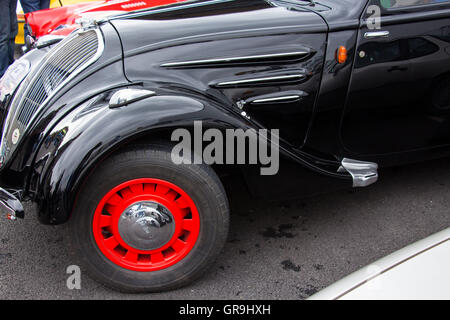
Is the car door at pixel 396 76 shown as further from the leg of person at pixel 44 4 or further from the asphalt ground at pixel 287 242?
the leg of person at pixel 44 4

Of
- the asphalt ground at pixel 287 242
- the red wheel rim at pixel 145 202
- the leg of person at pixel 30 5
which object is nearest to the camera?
the red wheel rim at pixel 145 202

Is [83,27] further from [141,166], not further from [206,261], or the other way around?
[206,261]

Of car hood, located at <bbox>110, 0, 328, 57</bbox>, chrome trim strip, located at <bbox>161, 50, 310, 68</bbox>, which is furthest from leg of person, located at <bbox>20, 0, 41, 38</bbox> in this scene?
chrome trim strip, located at <bbox>161, 50, 310, 68</bbox>

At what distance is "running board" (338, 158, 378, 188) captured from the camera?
265 cm

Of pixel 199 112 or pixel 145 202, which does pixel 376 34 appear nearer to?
pixel 199 112

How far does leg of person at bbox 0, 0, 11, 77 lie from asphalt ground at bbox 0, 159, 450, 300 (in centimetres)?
262

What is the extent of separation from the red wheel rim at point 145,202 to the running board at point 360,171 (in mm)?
898

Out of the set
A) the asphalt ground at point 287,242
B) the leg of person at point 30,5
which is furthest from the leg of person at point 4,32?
the asphalt ground at point 287,242

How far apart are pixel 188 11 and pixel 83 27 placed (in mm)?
670

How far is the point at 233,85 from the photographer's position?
8.27 ft

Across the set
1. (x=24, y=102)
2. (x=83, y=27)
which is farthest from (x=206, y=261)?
(x=83, y=27)

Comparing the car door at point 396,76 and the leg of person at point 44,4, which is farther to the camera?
the leg of person at point 44,4

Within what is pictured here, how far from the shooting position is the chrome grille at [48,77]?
2.60 m
